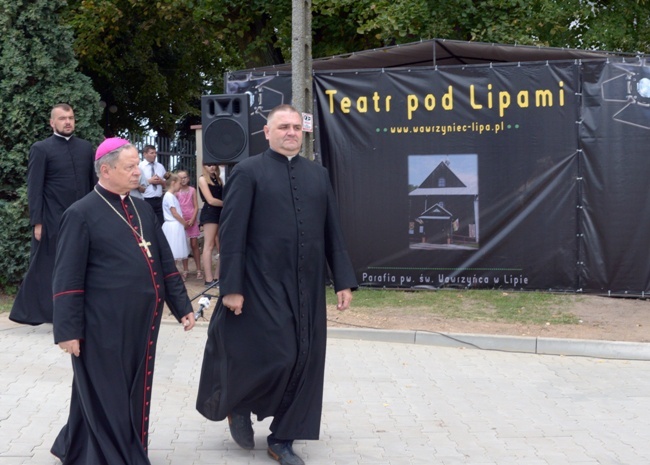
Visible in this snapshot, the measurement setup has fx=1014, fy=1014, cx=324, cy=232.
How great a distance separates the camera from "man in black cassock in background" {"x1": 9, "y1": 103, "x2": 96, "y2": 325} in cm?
930

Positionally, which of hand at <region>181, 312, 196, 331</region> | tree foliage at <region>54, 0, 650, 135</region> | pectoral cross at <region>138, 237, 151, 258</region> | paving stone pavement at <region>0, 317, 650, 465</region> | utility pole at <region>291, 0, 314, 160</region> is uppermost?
tree foliage at <region>54, 0, 650, 135</region>

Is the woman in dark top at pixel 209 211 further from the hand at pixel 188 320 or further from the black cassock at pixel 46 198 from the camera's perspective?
the hand at pixel 188 320

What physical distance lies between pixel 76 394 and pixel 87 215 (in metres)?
0.92

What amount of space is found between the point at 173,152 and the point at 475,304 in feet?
30.9

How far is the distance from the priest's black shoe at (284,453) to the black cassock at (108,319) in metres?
0.85

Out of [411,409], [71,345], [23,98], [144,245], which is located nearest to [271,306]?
[144,245]

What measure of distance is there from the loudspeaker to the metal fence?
22.1ft

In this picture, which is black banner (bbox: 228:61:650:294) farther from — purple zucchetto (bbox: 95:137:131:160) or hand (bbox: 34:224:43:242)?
purple zucchetto (bbox: 95:137:131:160)

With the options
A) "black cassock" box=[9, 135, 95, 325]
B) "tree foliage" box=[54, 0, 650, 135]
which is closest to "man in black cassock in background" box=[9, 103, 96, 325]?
"black cassock" box=[9, 135, 95, 325]

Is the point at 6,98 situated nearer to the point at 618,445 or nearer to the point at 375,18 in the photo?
the point at 375,18

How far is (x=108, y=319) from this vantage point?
16.2ft

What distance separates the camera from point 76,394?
5.13 m

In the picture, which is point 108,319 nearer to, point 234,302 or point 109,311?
point 109,311

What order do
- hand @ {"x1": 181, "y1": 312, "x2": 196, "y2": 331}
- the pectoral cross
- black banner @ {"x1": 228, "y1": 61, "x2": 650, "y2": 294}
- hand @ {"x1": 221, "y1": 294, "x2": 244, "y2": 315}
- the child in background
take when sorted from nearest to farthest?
the pectoral cross → hand @ {"x1": 181, "y1": 312, "x2": 196, "y2": 331} → hand @ {"x1": 221, "y1": 294, "x2": 244, "y2": 315} → black banner @ {"x1": 228, "y1": 61, "x2": 650, "y2": 294} → the child in background
